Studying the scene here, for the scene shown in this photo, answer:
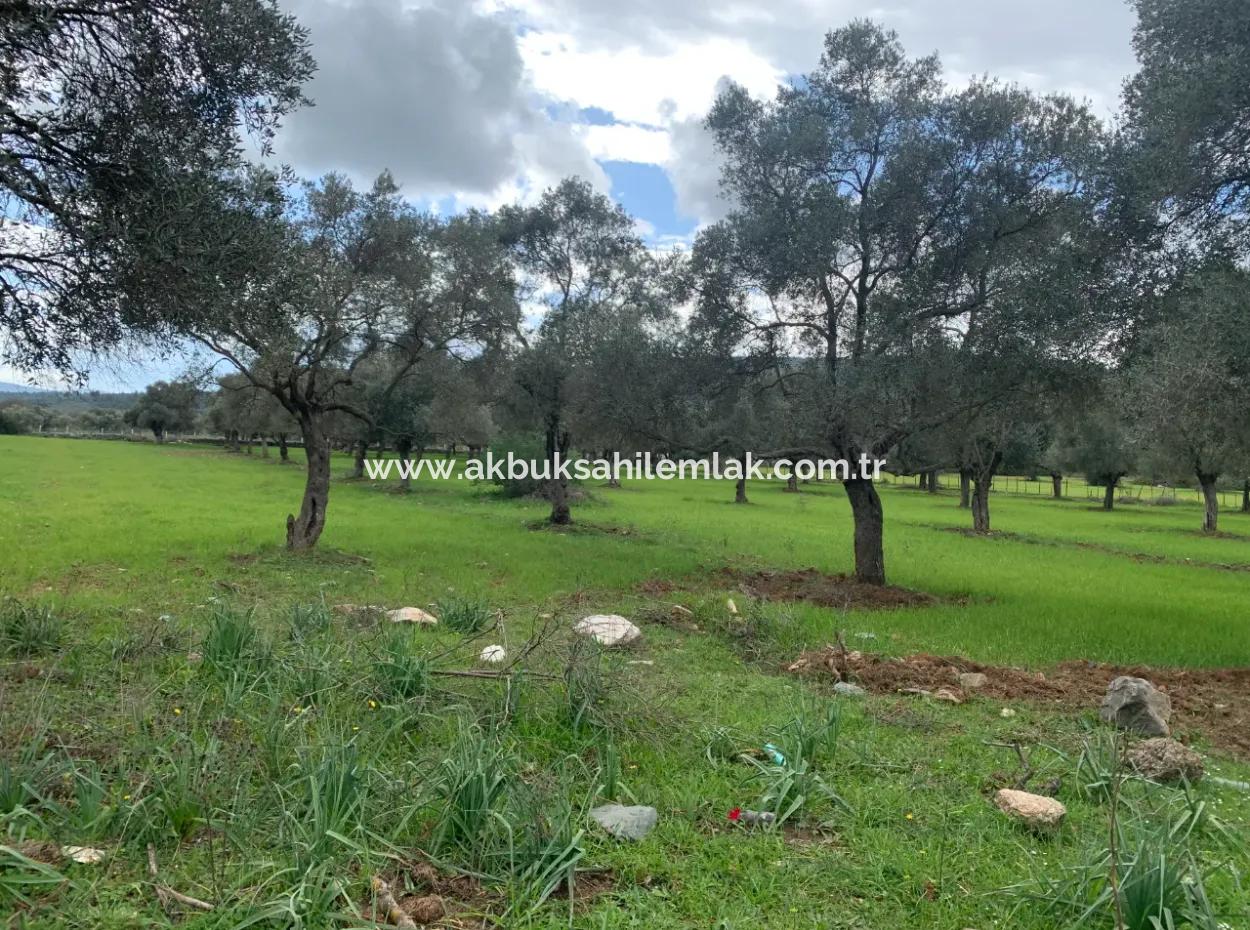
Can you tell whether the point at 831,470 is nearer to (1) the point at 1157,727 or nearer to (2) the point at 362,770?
(1) the point at 1157,727

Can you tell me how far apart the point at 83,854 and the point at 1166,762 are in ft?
22.2

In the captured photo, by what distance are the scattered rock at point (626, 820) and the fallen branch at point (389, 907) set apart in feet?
4.21

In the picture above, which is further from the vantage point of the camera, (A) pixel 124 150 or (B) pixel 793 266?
(B) pixel 793 266

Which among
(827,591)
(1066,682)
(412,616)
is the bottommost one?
(827,591)

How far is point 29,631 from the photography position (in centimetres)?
697

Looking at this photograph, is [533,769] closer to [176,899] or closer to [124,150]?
[176,899]

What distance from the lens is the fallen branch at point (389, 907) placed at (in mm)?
3248

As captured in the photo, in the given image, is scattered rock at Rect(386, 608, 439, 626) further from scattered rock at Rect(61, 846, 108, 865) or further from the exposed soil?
the exposed soil

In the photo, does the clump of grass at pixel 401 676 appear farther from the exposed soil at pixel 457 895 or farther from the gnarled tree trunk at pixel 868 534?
the gnarled tree trunk at pixel 868 534

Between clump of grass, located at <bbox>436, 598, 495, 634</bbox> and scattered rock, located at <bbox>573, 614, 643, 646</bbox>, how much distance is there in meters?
1.18

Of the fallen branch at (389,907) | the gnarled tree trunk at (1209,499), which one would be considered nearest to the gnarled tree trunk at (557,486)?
the fallen branch at (389,907)

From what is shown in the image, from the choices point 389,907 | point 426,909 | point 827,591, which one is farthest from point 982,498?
point 389,907

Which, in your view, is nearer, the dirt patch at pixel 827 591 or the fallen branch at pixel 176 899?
the fallen branch at pixel 176 899

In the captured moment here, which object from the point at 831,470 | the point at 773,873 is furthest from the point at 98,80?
the point at 831,470
